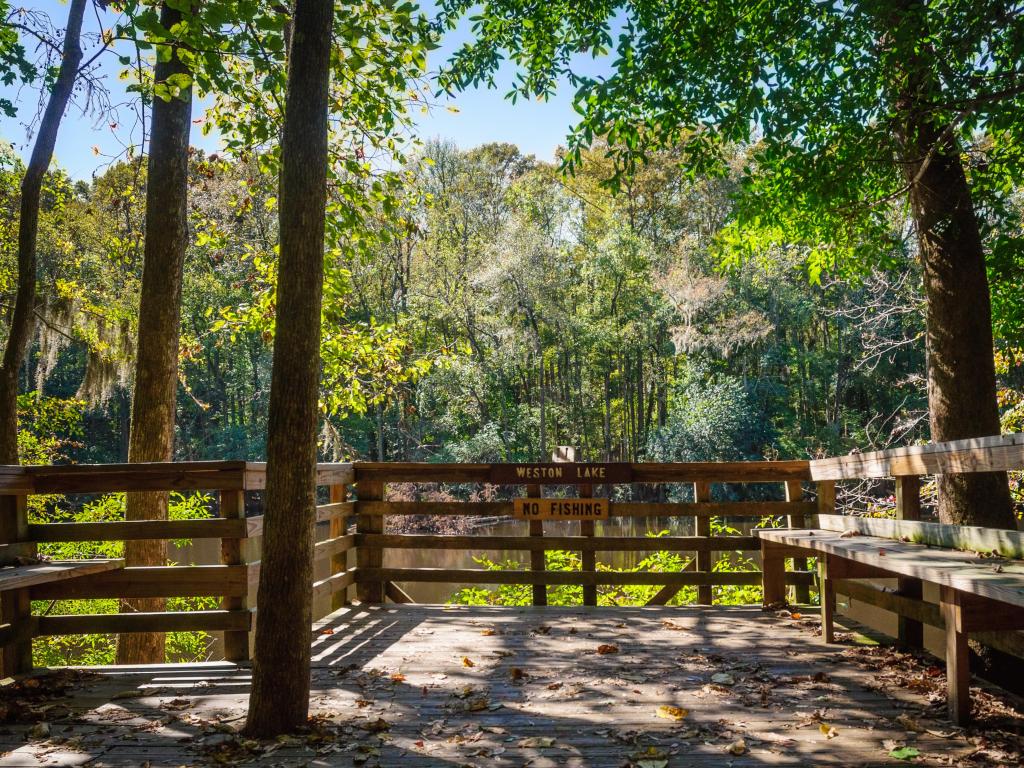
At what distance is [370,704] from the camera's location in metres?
4.41

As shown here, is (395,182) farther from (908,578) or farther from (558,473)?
(908,578)

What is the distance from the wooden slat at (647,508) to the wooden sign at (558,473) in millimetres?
249

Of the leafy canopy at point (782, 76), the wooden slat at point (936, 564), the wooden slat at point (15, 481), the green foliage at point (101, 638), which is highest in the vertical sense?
the leafy canopy at point (782, 76)

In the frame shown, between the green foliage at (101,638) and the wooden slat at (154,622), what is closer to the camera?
→ the wooden slat at (154,622)

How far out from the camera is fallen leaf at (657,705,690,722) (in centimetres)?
409

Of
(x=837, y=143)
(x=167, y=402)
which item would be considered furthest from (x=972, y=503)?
(x=167, y=402)

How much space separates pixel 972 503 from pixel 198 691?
519 cm

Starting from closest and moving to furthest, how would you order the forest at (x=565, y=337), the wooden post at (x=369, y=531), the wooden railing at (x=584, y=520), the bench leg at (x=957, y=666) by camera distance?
the bench leg at (x=957, y=666) → the wooden railing at (x=584, y=520) → the wooden post at (x=369, y=531) → the forest at (x=565, y=337)

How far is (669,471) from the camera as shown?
7.16 meters

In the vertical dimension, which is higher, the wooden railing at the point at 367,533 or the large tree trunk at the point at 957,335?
the large tree trunk at the point at 957,335

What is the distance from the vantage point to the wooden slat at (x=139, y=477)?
5285 mm

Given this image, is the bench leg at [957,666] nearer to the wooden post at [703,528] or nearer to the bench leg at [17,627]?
the wooden post at [703,528]

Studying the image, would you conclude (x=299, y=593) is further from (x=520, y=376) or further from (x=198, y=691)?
(x=520, y=376)

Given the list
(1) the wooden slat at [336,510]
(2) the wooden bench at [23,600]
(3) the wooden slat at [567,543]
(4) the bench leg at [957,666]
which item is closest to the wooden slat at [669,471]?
(1) the wooden slat at [336,510]
